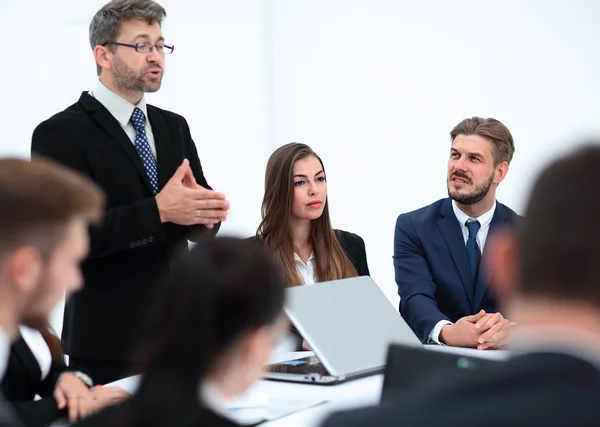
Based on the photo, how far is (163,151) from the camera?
330 cm

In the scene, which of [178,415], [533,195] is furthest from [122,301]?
[533,195]

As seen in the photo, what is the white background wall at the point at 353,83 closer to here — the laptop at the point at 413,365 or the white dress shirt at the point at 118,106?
the white dress shirt at the point at 118,106

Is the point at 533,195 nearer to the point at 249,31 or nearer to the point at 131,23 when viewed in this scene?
the point at 131,23

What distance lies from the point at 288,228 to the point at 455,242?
2.47 feet

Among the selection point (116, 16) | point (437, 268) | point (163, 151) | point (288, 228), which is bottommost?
point (437, 268)

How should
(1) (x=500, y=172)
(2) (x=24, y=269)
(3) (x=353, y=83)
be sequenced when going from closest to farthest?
1. (2) (x=24, y=269)
2. (1) (x=500, y=172)
3. (3) (x=353, y=83)

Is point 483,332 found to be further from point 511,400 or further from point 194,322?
point 511,400

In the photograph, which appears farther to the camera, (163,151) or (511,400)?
(163,151)

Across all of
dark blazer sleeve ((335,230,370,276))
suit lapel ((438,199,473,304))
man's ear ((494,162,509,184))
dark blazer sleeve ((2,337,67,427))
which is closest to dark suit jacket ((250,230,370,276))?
dark blazer sleeve ((335,230,370,276))

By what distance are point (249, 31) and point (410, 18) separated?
53.2 inches

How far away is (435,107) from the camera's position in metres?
6.40

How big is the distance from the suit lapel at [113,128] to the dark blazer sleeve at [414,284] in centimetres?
126

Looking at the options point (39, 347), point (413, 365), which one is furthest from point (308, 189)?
point (413, 365)

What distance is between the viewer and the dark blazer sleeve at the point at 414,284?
359cm
